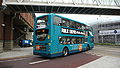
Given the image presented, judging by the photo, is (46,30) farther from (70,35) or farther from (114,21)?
(114,21)

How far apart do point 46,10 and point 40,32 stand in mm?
9366

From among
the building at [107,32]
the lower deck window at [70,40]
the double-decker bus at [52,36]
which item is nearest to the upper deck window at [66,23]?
the double-decker bus at [52,36]

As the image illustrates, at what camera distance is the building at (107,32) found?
40444 millimetres

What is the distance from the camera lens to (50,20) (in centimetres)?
916

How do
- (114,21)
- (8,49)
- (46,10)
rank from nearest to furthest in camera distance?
(8,49)
(46,10)
(114,21)

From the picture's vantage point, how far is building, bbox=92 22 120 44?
4044 centimetres

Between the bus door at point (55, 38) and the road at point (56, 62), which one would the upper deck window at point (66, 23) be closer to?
the bus door at point (55, 38)

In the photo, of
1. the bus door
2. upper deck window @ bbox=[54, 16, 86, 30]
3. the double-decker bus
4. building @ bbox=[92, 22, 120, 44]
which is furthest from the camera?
building @ bbox=[92, 22, 120, 44]

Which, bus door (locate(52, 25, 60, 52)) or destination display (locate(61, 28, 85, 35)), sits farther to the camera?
destination display (locate(61, 28, 85, 35))

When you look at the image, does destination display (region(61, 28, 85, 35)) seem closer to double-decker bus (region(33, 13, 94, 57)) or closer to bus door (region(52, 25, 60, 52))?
double-decker bus (region(33, 13, 94, 57))

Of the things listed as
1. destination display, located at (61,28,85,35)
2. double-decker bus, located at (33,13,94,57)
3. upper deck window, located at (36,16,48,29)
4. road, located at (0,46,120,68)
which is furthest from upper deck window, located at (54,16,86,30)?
road, located at (0,46,120,68)

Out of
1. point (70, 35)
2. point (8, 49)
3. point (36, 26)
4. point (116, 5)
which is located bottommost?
point (8, 49)

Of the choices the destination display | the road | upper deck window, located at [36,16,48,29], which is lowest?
the road

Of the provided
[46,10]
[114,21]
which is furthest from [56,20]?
[114,21]
